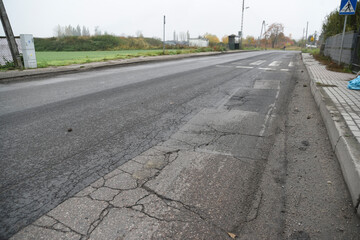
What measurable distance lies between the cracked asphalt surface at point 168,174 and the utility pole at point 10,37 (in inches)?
320

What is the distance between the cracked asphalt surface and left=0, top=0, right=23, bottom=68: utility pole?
→ 814 cm

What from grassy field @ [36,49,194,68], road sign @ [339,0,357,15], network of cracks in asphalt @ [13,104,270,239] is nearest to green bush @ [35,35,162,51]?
grassy field @ [36,49,194,68]

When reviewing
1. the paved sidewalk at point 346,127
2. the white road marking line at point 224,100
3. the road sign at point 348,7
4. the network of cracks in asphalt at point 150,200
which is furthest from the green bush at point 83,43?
the network of cracks in asphalt at point 150,200

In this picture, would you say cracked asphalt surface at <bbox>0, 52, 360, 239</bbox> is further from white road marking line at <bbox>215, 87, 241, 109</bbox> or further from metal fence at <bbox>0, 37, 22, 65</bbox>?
metal fence at <bbox>0, 37, 22, 65</bbox>

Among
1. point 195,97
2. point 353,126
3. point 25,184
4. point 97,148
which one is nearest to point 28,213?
point 25,184

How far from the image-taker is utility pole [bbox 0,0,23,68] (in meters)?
11.3

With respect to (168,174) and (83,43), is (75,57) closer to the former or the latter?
(168,174)

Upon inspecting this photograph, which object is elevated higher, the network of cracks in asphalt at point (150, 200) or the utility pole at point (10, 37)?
the utility pole at point (10, 37)

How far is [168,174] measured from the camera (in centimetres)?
281

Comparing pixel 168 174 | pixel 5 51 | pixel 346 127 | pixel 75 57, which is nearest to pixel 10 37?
pixel 5 51

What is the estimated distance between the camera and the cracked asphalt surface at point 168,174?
203 centimetres

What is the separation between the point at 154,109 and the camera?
5457mm

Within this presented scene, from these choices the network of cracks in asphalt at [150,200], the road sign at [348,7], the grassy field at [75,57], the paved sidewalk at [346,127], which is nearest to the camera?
the network of cracks in asphalt at [150,200]

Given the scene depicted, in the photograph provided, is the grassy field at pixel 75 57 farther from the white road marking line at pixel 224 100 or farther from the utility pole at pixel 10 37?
the white road marking line at pixel 224 100
